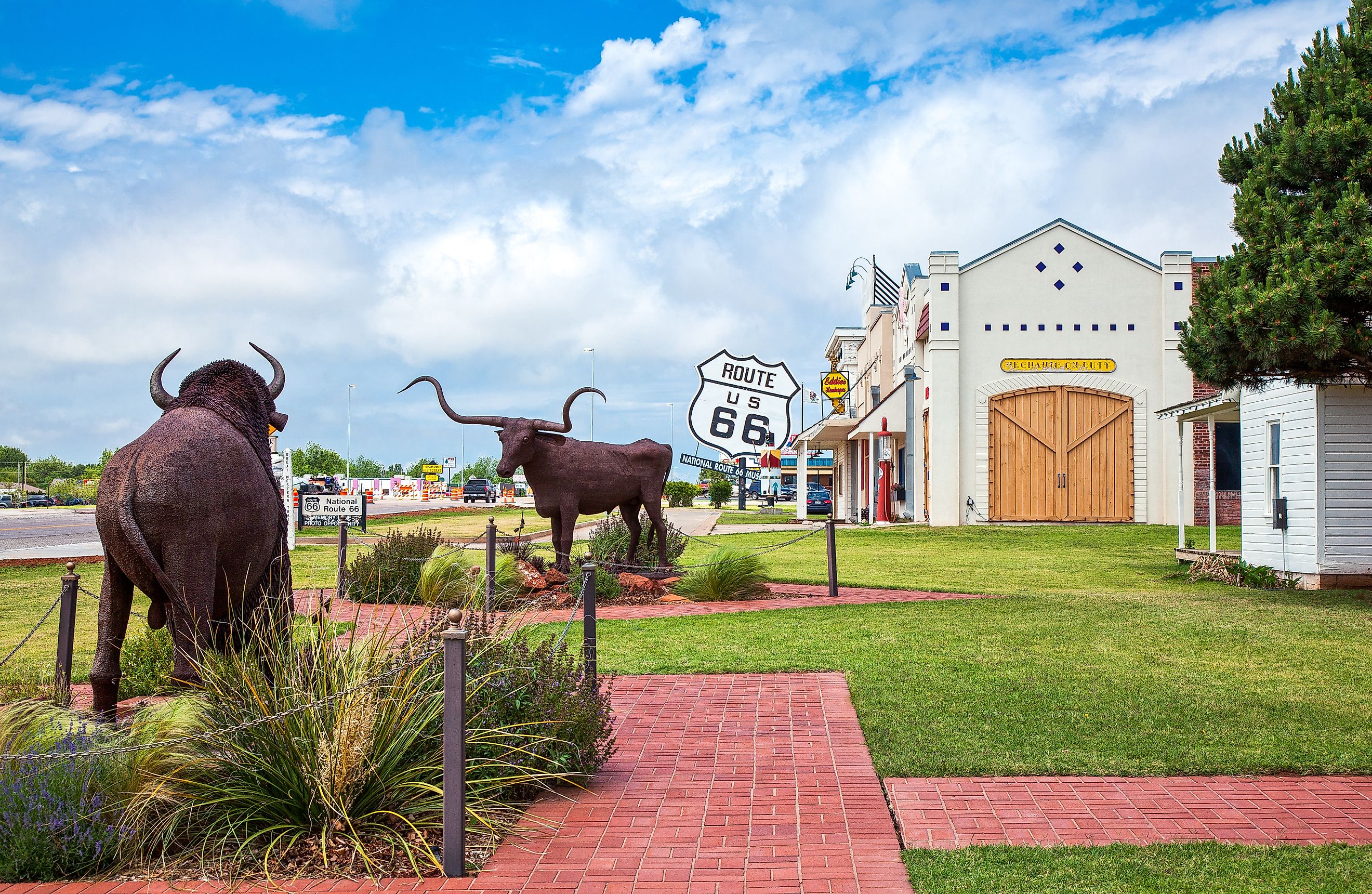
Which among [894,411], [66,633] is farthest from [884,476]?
[66,633]

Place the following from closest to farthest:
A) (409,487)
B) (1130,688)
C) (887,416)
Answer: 1. (1130,688)
2. (887,416)
3. (409,487)

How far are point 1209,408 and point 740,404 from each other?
32.1 feet

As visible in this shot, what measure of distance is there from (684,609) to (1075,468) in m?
20.3

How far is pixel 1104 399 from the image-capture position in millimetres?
30656

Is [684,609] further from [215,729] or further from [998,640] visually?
[215,729]

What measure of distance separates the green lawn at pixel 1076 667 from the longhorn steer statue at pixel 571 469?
243 centimetres

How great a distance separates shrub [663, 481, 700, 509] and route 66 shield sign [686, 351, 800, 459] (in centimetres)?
4515

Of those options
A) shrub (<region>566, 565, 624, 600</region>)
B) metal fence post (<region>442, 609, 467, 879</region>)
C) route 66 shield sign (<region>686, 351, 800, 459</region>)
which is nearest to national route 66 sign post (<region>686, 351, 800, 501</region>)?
route 66 shield sign (<region>686, 351, 800, 459</region>)

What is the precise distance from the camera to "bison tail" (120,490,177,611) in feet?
17.0

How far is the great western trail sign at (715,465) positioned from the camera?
614 inches

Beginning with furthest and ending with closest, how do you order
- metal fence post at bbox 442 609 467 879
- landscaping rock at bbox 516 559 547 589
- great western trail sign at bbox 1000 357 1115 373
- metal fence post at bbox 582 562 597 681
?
1. great western trail sign at bbox 1000 357 1115 373
2. landscaping rock at bbox 516 559 547 589
3. metal fence post at bbox 582 562 597 681
4. metal fence post at bbox 442 609 467 879

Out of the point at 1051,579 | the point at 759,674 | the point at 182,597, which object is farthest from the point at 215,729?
the point at 1051,579

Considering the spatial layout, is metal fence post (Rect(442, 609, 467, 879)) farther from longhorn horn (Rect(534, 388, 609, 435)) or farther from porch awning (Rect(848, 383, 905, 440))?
porch awning (Rect(848, 383, 905, 440))

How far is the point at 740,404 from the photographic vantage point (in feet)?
41.9
